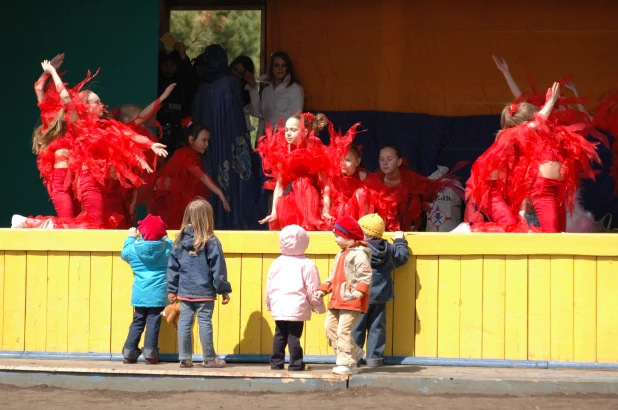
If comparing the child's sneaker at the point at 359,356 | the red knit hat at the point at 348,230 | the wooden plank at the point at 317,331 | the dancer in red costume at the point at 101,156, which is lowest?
the child's sneaker at the point at 359,356

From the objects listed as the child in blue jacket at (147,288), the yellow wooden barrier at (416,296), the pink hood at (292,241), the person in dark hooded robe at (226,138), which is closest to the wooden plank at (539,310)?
the yellow wooden barrier at (416,296)

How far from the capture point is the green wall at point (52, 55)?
416 inches

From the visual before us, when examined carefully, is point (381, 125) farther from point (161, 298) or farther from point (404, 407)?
point (404, 407)

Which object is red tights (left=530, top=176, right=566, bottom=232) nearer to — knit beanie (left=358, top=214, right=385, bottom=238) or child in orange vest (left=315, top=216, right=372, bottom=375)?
knit beanie (left=358, top=214, right=385, bottom=238)

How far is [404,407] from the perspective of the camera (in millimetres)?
6488

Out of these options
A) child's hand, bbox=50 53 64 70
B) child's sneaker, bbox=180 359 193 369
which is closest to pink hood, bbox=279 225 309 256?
child's sneaker, bbox=180 359 193 369

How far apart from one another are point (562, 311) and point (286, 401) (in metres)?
1.97

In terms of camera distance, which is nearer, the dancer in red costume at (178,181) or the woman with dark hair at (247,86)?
the dancer in red costume at (178,181)

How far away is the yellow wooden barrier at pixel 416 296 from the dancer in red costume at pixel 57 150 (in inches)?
30.8

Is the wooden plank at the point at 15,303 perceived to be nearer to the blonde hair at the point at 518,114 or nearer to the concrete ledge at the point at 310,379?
the concrete ledge at the point at 310,379

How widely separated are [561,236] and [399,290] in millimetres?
1119

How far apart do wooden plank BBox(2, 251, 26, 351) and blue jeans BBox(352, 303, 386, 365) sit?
90.6 inches

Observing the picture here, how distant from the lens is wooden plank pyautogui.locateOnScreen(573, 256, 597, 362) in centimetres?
735

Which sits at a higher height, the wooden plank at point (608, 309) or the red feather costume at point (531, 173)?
the red feather costume at point (531, 173)
